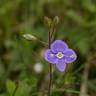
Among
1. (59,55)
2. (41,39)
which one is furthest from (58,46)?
(41,39)

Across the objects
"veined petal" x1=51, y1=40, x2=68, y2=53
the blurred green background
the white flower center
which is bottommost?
the blurred green background

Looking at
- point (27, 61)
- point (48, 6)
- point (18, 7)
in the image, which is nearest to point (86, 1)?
point (48, 6)

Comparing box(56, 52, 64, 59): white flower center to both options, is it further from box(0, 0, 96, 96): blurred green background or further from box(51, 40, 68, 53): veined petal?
box(0, 0, 96, 96): blurred green background

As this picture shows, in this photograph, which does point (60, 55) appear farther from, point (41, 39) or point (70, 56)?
point (41, 39)

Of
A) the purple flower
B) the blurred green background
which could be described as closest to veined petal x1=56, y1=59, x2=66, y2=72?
the purple flower

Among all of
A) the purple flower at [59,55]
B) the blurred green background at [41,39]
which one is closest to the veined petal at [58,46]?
the purple flower at [59,55]
